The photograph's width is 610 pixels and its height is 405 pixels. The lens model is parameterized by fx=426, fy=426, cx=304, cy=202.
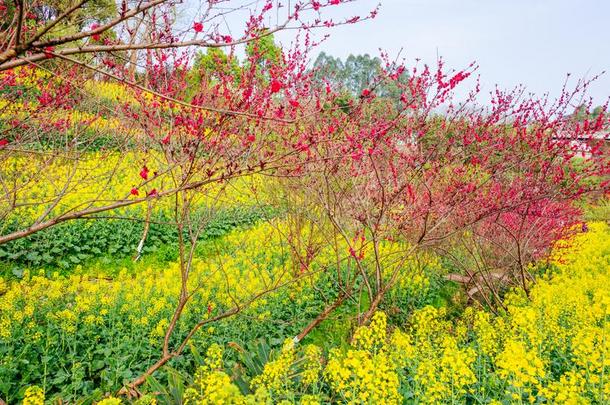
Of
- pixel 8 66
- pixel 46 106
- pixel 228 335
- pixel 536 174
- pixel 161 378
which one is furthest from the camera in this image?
pixel 536 174

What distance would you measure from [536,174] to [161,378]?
5.42 metres

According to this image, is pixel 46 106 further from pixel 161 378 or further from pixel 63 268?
pixel 63 268

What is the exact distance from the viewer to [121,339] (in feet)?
15.1

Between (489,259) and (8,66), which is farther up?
(8,66)

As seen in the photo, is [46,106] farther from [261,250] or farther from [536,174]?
[536,174]

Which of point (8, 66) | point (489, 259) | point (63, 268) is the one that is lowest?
point (63, 268)

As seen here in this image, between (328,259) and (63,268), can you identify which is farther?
(328,259)

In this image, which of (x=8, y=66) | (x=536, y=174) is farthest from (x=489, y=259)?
(x=8, y=66)

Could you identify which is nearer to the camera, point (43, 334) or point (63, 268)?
point (43, 334)

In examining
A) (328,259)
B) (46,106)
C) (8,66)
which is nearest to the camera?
(8,66)

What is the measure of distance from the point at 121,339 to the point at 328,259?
4.18 metres

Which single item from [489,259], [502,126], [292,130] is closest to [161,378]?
[292,130]

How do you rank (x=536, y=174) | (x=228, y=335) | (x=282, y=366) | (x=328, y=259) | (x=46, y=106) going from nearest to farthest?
(x=282, y=366)
(x=46, y=106)
(x=228, y=335)
(x=536, y=174)
(x=328, y=259)

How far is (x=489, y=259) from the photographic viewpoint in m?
8.36
